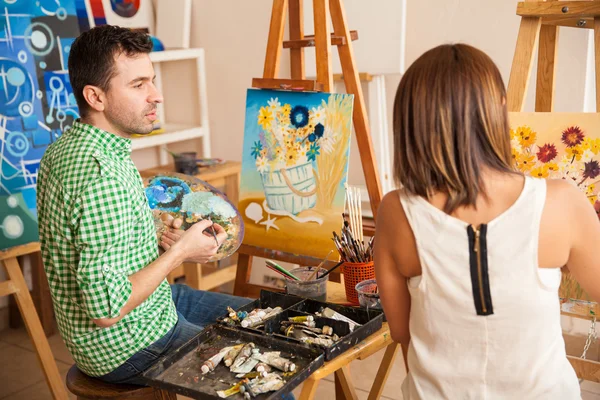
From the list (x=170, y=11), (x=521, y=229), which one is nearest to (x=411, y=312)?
(x=521, y=229)

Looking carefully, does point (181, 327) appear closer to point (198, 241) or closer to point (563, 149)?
point (198, 241)

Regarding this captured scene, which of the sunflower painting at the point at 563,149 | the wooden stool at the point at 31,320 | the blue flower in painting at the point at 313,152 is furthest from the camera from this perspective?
the wooden stool at the point at 31,320

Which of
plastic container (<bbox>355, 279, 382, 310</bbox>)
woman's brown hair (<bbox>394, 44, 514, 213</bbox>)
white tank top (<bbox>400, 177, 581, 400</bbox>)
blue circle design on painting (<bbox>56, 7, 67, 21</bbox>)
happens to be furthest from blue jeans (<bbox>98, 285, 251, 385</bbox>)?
blue circle design on painting (<bbox>56, 7, 67, 21</bbox>)

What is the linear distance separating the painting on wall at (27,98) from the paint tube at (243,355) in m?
1.70

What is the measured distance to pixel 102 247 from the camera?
1.70m

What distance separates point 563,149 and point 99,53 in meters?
1.44

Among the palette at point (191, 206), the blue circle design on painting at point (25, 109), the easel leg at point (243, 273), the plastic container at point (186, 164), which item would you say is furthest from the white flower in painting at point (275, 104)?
the blue circle design on painting at point (25, 109)

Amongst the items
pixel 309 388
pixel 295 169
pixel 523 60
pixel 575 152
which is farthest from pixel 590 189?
pixel 309 388

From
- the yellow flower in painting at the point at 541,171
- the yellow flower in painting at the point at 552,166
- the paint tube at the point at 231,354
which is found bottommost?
the paint tube at the point at 231,354

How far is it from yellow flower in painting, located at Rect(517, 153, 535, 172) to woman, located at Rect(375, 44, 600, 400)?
2.77ft

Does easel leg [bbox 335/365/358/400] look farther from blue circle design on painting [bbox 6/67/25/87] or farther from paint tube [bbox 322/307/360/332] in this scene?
blue circle design on painting [bbox 6/67/25/87]

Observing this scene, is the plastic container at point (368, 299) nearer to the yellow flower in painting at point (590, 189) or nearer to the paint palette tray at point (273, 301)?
the paint palette tray at point (273, 301)

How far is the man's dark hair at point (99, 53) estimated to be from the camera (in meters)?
1.91

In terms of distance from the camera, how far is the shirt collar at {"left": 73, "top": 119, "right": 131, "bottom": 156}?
1.88 meters
